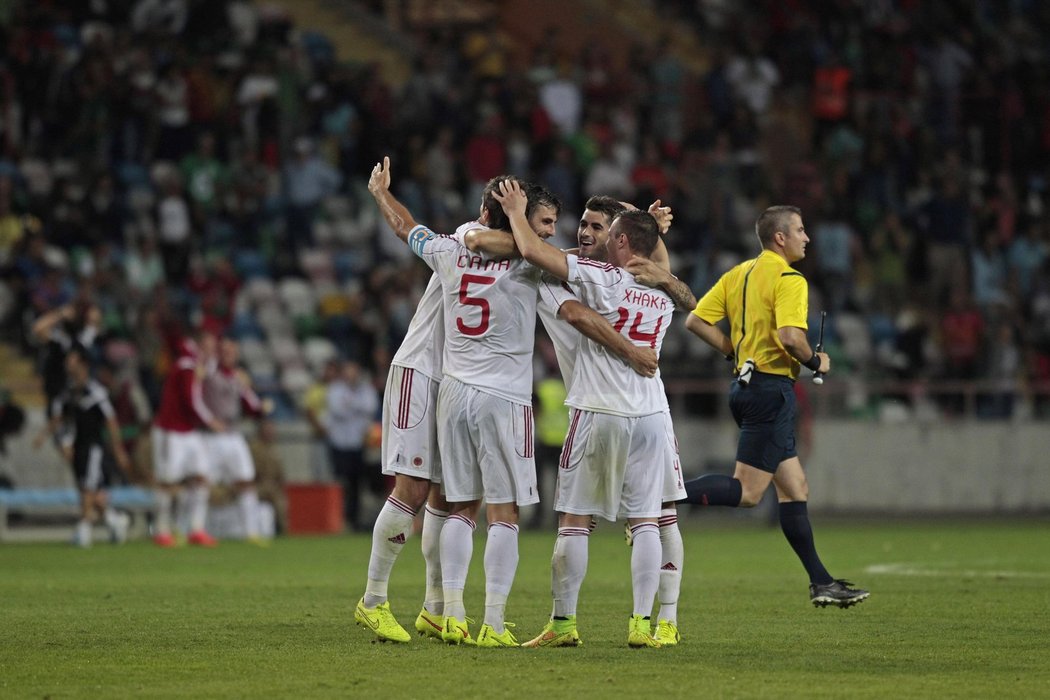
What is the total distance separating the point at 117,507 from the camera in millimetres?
21562

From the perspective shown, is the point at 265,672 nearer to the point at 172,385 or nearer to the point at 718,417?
the point at 172,385

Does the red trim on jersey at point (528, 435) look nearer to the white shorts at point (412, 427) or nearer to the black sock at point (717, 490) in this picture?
the white shorts at point (412, 427)

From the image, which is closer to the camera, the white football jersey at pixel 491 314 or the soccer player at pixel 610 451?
the soccer player at pixel 610 451

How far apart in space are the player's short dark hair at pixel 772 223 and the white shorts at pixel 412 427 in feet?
8.69

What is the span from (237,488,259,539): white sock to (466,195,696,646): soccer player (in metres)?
12.2

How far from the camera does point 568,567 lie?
362 inches

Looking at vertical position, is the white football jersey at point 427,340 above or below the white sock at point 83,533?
above

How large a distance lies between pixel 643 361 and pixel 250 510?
42.4 ft

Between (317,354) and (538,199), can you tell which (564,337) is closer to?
→ (538,199)

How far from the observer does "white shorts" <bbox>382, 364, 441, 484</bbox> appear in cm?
959

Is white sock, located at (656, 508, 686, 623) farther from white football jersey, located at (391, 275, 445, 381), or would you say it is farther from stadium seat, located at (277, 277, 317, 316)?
stadium seat, located at (277, 277, 317, 316)

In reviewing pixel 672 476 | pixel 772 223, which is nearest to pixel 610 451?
→ pixel 672 476

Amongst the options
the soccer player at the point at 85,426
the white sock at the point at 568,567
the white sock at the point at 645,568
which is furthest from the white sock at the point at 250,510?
the white sock at the point at 645,568

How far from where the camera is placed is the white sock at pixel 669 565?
9547 millimetres
